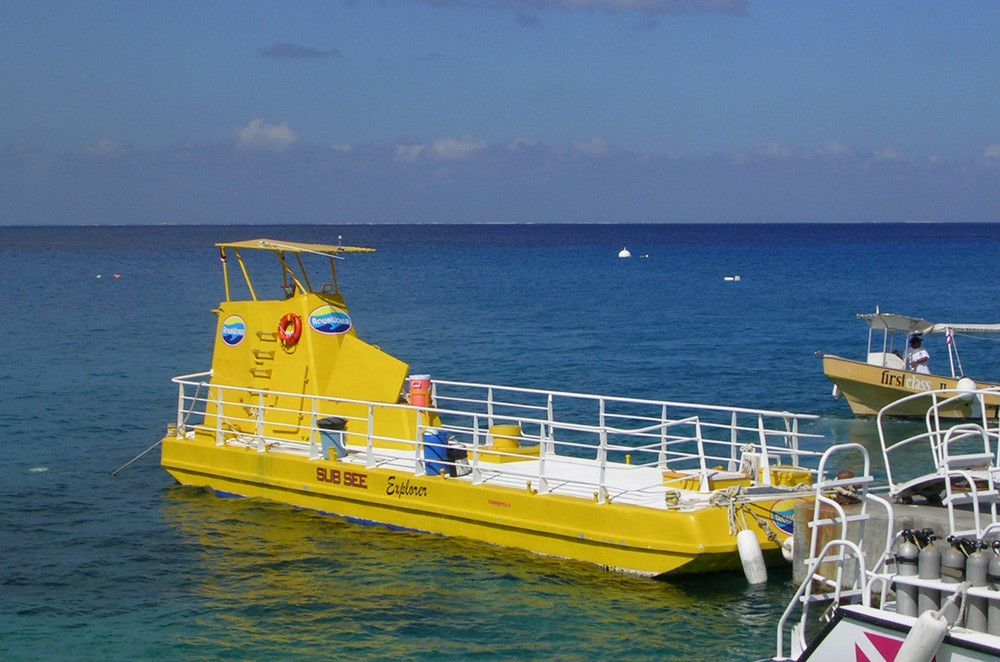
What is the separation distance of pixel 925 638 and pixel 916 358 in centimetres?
1943

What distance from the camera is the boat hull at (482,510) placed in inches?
502

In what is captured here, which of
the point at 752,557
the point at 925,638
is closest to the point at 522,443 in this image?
the point at 752,557

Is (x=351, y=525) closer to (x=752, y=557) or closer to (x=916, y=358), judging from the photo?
(x=752, y=557)

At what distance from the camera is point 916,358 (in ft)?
86.1

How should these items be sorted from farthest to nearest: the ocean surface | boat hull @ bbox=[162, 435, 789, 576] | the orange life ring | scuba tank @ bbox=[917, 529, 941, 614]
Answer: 1. the orange life ring
2. boat hull @ bbox=[162, 435, 789, 576]
3. the ocean surface
4. scuba tank @ bbox=[917, 529, 941, 614]

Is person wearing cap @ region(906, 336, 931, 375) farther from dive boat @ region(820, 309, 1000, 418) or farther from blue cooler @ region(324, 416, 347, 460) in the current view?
blue cooler @ region(324, 416, 347, 460)

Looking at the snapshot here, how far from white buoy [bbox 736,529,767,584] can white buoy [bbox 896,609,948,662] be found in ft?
13.6

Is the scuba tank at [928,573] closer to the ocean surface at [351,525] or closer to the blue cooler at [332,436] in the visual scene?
the ocean surface at [351,525]

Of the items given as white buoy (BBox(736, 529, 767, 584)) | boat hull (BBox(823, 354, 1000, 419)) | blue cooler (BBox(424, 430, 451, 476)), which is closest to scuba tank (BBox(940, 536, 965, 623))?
white buoy (BBox(736, 529, 767, 584))

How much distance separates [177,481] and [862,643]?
12783 mm

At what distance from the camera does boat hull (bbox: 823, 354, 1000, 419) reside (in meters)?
25.4

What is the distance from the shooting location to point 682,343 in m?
41.3

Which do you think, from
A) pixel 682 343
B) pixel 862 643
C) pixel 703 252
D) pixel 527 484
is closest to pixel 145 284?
pixel 682 343

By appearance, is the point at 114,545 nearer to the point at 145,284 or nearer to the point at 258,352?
the point at 258,352
